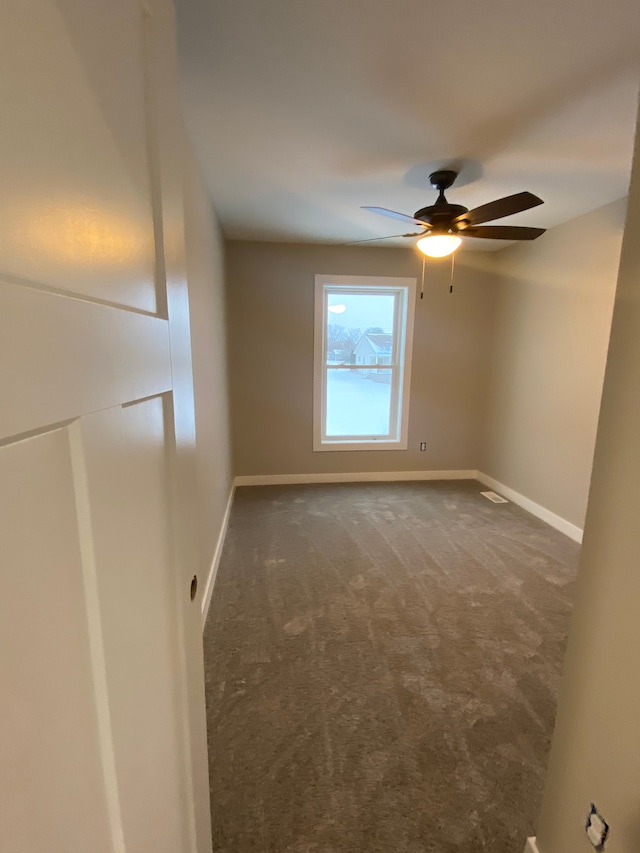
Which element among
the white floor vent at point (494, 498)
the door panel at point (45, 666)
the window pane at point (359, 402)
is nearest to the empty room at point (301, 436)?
the door panel at point (45, 666)

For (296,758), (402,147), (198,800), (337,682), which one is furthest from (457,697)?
(402,147)

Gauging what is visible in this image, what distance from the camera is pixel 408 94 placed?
1.70 metres

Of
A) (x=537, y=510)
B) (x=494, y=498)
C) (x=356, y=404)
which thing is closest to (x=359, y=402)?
(x=356, y=404)

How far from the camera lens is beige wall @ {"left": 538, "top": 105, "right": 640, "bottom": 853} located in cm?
84

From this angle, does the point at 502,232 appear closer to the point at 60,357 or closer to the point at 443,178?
the point at 443,178

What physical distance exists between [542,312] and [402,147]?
2278mm

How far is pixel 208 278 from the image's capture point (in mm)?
2723

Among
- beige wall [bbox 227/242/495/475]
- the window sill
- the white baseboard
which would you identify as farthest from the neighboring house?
the white baseboard

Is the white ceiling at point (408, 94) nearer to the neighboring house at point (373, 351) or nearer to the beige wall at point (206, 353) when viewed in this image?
the beige wall at point (206, 353)

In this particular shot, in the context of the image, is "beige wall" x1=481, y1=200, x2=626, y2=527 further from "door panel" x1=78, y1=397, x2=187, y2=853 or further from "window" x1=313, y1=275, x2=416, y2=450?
"door panel" x1=78, y1=397, x2=187, y2=853

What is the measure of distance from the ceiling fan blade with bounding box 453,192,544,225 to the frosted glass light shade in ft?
0.47

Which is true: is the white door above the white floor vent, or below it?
above

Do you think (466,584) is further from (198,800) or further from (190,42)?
(190,42)

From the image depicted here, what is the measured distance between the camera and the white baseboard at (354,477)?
14.6 ft
